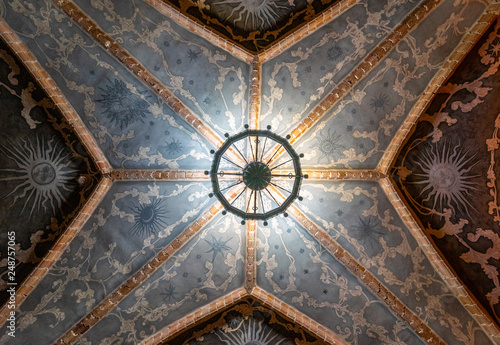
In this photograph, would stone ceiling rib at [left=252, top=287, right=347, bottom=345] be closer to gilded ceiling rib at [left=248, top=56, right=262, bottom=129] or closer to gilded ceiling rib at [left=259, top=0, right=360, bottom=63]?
gilded ceiling rib at [left=248, top=56, right=262, bottom=129]

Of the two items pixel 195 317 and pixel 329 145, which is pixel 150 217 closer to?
pixel 195 317

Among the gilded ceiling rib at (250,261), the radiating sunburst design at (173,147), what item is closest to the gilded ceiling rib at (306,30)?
the radiating sunburst design at (173,147)

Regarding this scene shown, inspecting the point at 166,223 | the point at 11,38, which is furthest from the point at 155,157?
the point at 11,38

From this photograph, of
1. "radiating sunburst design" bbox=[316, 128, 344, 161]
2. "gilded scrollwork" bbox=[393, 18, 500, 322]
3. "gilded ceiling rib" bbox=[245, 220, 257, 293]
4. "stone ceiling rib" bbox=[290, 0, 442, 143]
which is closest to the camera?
"stone ceiling rib" bbox=[290, 0, 442, 143]

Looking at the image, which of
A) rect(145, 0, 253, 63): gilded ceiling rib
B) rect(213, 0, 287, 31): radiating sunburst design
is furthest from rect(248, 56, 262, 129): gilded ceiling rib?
rect(213, 0, 287, 31): radiating sunburst design

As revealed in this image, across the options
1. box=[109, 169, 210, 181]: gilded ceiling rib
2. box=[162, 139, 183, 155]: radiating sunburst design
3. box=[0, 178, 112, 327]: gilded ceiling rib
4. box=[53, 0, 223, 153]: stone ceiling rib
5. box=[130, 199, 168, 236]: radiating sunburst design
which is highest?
box=[53, 0, 223, 153]: stone ceiling rib

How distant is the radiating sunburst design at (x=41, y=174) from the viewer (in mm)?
6066

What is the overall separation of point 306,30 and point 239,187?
2.69 m

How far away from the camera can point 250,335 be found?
6.62 m

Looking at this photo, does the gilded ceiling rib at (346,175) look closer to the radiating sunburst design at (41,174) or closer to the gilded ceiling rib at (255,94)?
the gilded ceiling rib at (255,94)

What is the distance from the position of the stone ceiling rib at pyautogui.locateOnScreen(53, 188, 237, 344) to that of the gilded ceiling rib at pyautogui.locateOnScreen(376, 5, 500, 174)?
106 inches

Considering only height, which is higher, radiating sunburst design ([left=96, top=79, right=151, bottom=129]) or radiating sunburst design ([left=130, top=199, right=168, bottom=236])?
radiating sunburst design ([left=96, top=79, right=151, bottom=129])

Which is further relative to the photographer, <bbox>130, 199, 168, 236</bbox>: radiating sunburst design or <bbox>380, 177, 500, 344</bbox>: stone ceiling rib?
<bbox>130, 199, 168, 236</bbox>: radiating sunburst design

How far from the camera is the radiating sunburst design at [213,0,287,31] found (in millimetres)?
5887
